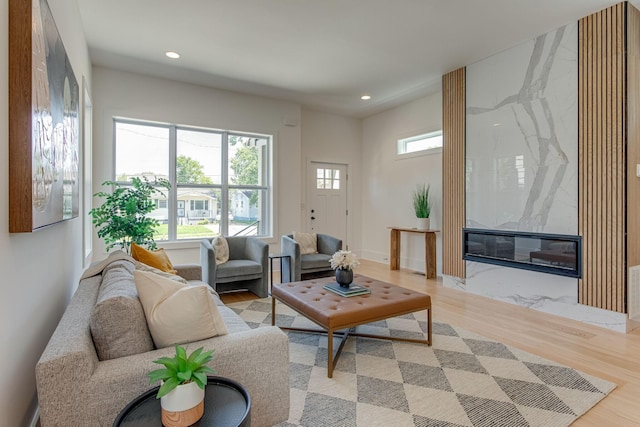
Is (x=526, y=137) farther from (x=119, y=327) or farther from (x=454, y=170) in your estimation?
(x=119, y=327)

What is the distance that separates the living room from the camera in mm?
1362

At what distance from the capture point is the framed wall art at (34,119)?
1.24 meters

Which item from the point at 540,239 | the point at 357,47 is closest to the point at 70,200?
the point at 357,47

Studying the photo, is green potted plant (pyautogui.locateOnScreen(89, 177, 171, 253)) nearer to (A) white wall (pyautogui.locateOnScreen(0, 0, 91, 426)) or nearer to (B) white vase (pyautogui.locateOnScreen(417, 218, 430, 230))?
(A) white wall (pyautogui.locateOnScreen(0, 0, 91, 426))

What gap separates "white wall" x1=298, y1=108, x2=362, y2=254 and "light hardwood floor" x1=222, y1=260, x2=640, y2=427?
2.75m

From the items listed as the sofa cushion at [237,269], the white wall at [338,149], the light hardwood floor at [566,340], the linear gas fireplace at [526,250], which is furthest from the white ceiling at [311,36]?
the light hardwood floor at [566,340]

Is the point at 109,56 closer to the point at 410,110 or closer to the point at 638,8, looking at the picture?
the point at 410,110

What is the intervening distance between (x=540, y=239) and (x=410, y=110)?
3164 mm

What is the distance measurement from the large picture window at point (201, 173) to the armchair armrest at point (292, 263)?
139 centimetres

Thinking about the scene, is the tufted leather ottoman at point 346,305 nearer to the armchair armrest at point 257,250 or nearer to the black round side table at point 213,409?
the black round side table at point 213,409

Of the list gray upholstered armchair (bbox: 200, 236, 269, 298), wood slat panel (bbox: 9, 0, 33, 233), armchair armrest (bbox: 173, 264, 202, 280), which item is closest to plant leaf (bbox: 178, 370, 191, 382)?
wood slat panel (bbox: 9, 0, 33, 233)

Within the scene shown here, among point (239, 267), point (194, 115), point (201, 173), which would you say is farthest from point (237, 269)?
point (194, 115)

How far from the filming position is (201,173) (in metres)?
5.11

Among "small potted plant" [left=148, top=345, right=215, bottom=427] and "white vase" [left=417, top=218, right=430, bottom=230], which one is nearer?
"small potted plant" [left=148, top=345, right=215, bottom=427]
